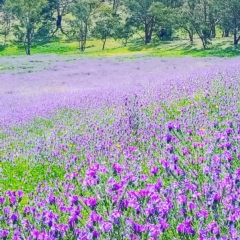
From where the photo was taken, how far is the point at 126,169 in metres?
3.84

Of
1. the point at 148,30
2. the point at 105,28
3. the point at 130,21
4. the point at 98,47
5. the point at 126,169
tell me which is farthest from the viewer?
the point at 148,30

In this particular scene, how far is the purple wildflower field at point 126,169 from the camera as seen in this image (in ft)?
7.82

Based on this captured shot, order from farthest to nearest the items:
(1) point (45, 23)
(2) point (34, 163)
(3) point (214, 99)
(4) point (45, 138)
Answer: (1) point (45, 23)
(3) point (214, 99)
(4) point (45, 138)
(2) point (34, 163)

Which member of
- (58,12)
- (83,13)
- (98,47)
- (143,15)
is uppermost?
(58,12)

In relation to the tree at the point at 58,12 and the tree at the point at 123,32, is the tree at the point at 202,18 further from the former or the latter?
the tree at the point at 58,12

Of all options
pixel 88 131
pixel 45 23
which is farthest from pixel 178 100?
pixel 45 23

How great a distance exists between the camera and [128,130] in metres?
5.89

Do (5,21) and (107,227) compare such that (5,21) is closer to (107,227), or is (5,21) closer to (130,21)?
(130,21)

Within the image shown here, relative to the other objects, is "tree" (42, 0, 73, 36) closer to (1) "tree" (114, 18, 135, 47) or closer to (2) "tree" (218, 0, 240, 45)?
(1) "tree" (114, 18, 135, 47)

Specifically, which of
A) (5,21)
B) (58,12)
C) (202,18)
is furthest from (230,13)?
(5,21)

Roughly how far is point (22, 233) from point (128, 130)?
11.2ft

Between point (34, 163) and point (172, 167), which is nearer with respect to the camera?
point (172, 167)

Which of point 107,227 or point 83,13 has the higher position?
point 83,13

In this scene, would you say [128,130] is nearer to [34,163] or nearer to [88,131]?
[88,131]
